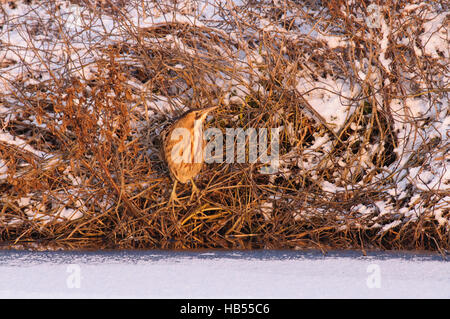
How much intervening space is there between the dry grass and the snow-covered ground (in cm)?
16

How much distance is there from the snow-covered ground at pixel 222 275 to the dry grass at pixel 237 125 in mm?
156

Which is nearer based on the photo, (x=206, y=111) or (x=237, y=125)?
(x=206, y=111)

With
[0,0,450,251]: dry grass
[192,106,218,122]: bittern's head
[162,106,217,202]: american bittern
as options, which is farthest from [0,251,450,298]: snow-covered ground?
[192,106,218,122]: bittern's head

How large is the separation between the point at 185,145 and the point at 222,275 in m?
0.64

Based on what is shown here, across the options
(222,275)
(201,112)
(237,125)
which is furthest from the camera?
(237,125)

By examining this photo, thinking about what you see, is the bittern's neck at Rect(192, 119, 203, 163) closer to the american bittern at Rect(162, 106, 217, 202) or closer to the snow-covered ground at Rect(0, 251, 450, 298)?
the american bittern at Rect(162, 106, 217, 202)

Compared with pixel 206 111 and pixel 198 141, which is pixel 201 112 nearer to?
pixel 206 111

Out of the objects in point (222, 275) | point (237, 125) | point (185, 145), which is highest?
point (237, 125)

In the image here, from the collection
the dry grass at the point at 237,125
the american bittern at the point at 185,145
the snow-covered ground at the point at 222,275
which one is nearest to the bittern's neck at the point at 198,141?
the american bittern at the point at 185,145

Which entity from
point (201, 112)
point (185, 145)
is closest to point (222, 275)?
point (185, 145)

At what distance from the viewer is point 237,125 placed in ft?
8.38

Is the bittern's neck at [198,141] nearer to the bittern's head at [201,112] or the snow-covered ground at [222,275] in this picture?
the bittern's head at [201,112]

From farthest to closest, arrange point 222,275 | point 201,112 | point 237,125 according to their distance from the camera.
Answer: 1. point 237,125
2. point 201,112
3. point 222,275

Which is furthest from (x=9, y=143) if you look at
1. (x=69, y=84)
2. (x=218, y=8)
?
(x=218, y=8)
